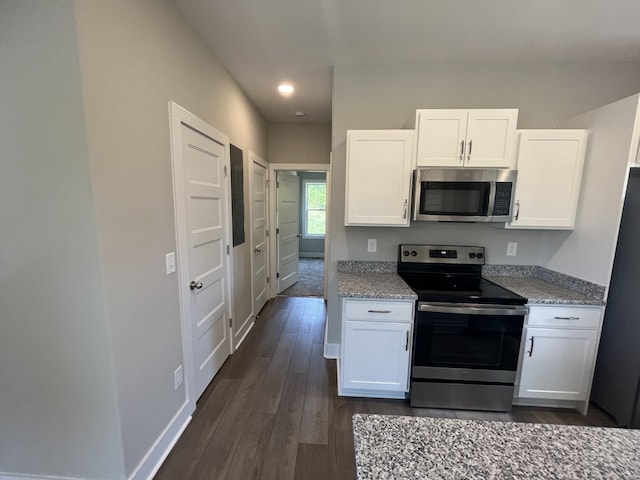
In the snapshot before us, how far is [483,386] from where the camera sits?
201 cm

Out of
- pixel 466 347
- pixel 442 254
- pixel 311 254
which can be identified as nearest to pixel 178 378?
pixel 466 347

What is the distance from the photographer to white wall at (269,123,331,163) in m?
4.05

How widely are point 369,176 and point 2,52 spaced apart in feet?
6.47

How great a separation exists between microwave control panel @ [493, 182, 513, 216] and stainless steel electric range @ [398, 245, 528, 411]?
Result: 587 millimetres

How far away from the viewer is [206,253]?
2182 millimetres

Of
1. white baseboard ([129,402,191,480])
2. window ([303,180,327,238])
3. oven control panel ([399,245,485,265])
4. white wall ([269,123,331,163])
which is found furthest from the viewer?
window ([303,180,327,238])

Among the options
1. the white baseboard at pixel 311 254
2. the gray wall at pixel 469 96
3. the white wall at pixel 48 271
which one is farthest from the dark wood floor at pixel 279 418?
the white baseboard at pixel 311 254

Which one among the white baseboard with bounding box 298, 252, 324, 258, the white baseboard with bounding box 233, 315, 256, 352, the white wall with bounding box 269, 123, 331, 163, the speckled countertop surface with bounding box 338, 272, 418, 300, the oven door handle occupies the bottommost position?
the white baseboard with bounding box 233, 315, 256, 352

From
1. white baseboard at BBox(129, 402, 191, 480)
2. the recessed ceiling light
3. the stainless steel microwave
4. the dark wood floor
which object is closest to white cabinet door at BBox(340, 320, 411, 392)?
the dark wood floor

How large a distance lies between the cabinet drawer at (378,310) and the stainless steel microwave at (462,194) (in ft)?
2.23

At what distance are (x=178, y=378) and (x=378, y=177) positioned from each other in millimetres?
1990

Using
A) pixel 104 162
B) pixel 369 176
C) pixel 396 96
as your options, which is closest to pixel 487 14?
pixel 396 96

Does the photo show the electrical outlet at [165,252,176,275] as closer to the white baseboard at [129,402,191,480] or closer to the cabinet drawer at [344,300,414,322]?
the white baseboard at [129,402,191,480]

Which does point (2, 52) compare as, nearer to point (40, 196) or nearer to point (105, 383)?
point (40, 196)
